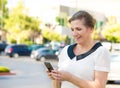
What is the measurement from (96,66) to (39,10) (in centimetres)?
10598

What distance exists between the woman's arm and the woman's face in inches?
11.8

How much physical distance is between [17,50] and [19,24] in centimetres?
3004

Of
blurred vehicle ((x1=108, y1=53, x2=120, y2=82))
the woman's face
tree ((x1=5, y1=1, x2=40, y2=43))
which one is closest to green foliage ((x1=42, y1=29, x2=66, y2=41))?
tree ((x1=5, y1=1, x2=40, y2=43))

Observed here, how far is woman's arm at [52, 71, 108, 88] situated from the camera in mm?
3920

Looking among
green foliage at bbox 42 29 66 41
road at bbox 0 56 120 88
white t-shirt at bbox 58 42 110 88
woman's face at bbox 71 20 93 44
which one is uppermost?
woman's face at bbox 71 20 93 44

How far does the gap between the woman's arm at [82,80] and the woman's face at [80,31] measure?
299 mm

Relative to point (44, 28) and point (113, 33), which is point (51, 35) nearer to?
point (44, 28)

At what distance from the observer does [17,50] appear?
53.8 meters

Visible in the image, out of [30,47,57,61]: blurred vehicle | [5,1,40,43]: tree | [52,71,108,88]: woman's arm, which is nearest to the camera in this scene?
[52,71,108,88]: woman's arm

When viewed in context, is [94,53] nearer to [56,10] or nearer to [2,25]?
[2,25]

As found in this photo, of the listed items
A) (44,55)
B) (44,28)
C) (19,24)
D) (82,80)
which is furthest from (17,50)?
(82,80)

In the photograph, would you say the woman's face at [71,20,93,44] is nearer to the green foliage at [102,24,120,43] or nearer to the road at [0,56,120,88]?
the road at [0,56,120,88]

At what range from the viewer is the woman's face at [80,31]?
4137 mm

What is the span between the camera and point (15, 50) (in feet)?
176
